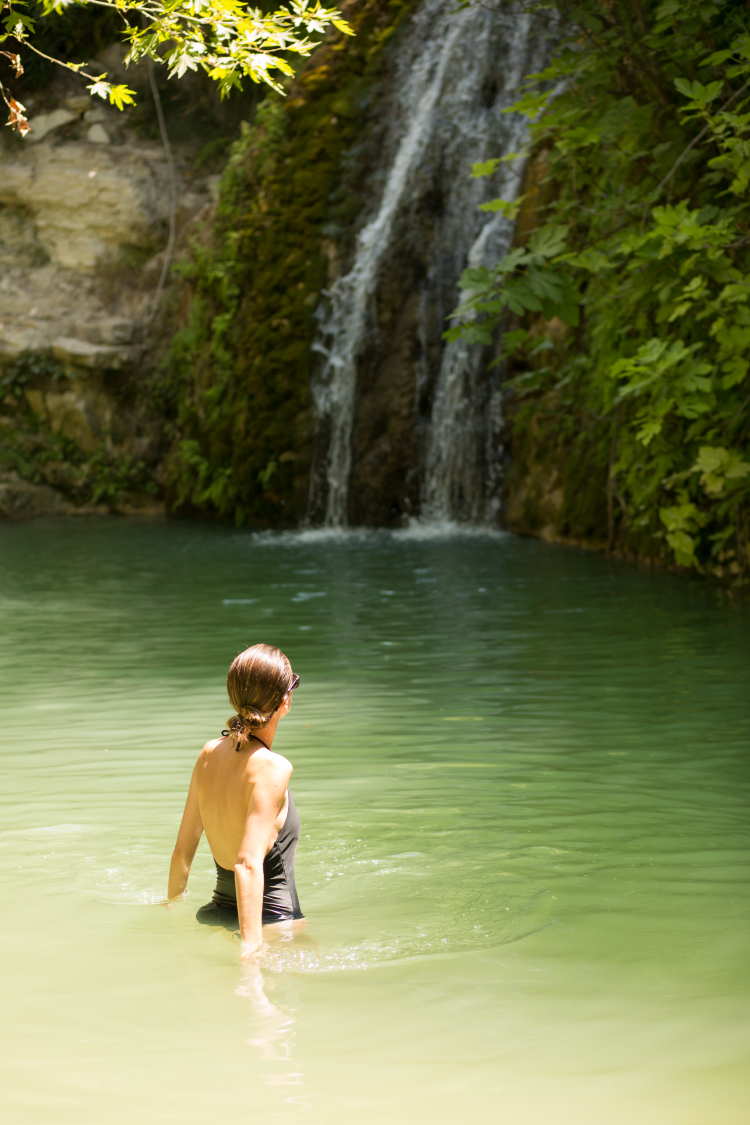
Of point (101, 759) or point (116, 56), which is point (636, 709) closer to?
point (101, 759)

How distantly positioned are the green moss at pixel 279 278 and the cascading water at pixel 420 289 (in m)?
0.56

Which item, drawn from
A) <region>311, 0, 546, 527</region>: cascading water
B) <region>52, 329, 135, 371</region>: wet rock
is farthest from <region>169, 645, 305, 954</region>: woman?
<region>52, 329, 135, 371</region>: wet rock

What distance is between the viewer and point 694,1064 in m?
2.79

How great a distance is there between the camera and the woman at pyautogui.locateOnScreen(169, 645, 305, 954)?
3.35 meters

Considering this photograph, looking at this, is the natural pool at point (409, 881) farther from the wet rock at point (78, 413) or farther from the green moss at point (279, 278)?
the wet rock at point (78, 413)

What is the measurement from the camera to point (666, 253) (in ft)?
27.4

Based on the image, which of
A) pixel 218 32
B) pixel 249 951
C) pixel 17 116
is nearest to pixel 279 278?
pixel 17 116

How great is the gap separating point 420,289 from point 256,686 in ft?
51.9

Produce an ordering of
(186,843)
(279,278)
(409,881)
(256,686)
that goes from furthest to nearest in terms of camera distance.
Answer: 1. (279,278)
2. (409,881)
3. (186,843)
4. (256,686)

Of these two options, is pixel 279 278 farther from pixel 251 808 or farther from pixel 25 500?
pixel 251 808

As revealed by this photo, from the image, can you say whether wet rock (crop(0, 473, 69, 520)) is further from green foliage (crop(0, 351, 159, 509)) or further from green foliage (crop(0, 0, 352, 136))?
green foliage (crop(0, 0, 352, 136))

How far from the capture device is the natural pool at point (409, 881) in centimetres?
274

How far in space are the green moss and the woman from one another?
52.0ft

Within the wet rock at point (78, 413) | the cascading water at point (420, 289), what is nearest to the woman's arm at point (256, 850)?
the cascading water at point (420, 289)
